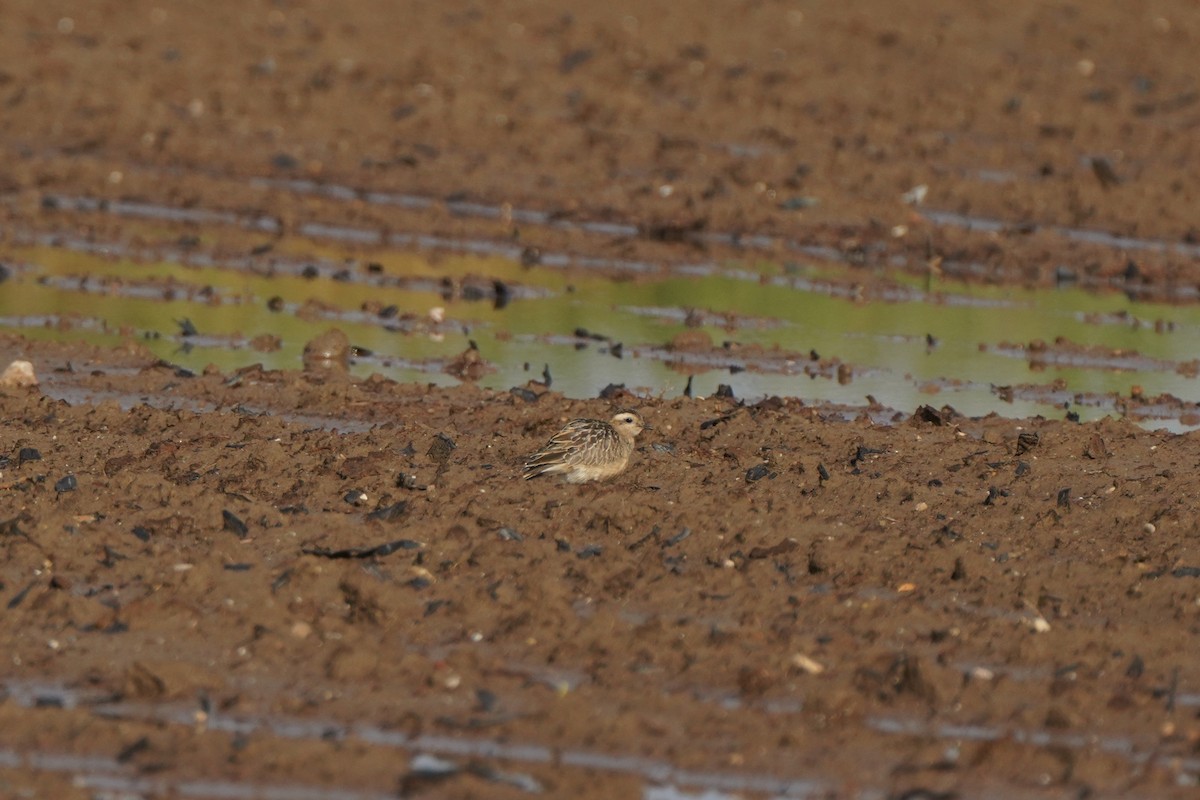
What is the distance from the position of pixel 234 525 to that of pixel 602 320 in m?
7.67

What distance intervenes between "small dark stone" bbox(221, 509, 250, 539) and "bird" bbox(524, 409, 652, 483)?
161 cm

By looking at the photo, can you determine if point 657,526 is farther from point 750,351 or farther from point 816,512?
point 750,351

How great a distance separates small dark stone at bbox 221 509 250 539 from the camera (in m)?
9.45

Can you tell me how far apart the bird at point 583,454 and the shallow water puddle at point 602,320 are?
103 inches

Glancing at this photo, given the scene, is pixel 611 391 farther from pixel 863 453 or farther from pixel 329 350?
pixel 863 453

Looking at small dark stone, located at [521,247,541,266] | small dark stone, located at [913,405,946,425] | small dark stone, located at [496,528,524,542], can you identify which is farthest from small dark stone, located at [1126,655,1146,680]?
small dark stone, located at [521,247,541,266]

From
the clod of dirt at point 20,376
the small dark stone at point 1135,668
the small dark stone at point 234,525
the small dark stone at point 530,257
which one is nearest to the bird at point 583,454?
the small dark stone at point 234,525

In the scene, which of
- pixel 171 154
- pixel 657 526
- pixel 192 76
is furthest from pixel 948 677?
pixel 192 76

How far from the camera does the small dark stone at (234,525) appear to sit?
9453 millimetres

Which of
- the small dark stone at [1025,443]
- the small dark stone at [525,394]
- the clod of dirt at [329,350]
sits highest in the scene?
the small dark stone at [1025,443]

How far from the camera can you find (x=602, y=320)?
1692 centimetres

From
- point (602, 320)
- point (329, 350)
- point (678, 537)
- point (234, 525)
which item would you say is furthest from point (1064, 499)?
point (602, 320)

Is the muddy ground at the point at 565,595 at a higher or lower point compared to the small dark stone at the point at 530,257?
higher

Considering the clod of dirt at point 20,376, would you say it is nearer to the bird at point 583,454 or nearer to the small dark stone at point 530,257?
the bird at point 583,454
